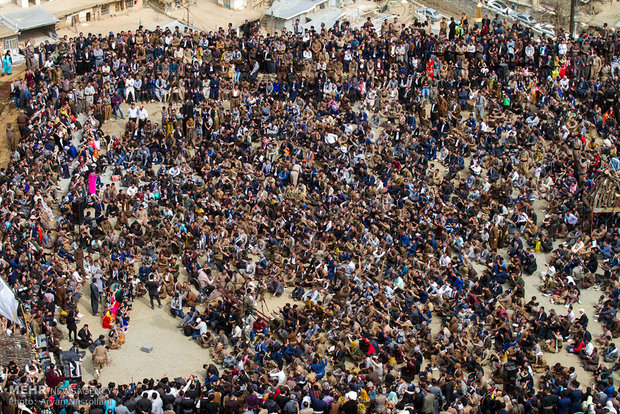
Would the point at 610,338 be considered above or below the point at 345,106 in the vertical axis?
below

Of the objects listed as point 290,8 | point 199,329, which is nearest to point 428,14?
point 290,8

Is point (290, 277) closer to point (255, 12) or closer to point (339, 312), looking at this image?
point (339, 312)

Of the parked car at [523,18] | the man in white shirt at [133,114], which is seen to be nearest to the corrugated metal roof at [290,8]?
the parked car at [523,18]

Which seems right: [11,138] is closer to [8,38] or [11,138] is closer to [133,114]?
[133,114]

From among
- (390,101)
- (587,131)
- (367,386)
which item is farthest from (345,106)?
(367,386)

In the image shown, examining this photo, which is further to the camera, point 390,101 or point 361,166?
point 390,101

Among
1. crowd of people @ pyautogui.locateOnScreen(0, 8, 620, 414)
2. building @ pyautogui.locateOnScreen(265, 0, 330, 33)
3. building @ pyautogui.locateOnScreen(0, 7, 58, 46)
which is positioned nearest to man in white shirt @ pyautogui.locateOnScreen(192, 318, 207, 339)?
crowd of people @ pyautogui.locateOnScreen(0, 8, 620, 414)
